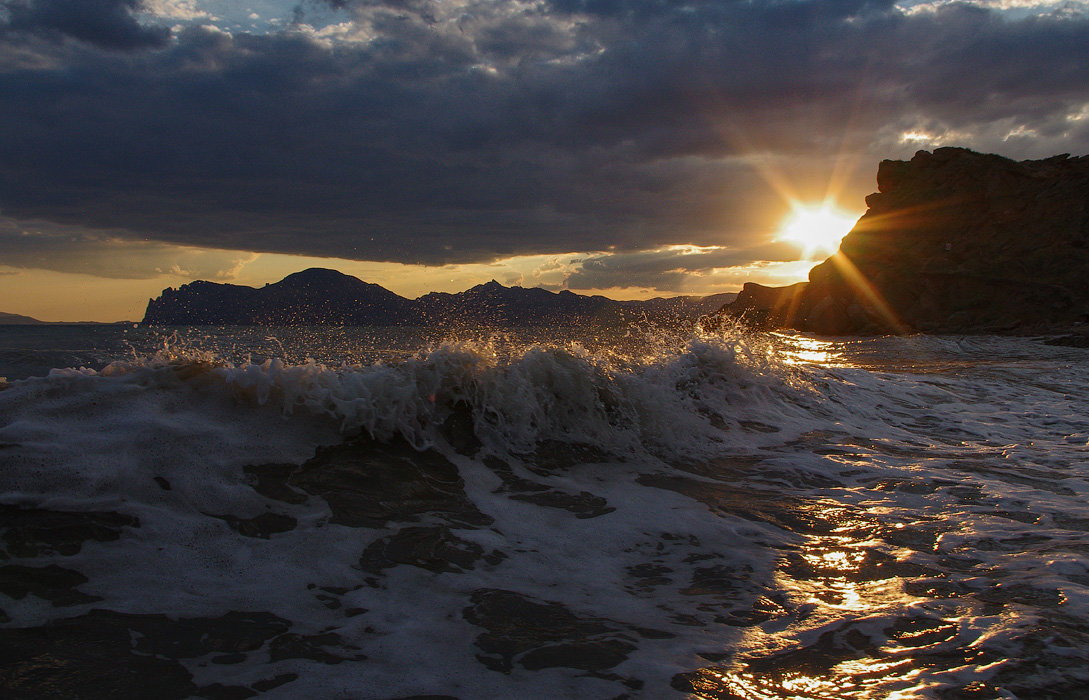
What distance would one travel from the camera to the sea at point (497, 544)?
106 inches

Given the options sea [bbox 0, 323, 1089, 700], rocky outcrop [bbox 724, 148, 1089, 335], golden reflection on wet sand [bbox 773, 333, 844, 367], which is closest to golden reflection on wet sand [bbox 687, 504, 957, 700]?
sea [bbox 0, 323, 1089, 700]

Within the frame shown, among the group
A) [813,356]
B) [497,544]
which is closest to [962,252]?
[813,356]

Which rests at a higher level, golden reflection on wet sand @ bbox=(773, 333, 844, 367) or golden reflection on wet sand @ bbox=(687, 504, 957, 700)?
golden reflection on wet sand @ bbox=(773, 333, 844, 367)

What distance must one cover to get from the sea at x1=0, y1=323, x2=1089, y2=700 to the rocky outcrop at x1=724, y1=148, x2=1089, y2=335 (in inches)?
1544

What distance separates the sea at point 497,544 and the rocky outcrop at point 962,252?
1544 inches

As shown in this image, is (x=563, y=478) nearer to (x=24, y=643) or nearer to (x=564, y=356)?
(x=564, y=356)

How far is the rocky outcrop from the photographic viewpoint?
41250 mm

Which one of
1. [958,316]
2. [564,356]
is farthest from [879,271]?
[564,356]

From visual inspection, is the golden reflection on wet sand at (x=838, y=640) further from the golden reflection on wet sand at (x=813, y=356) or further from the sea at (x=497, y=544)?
the golden reflection on wet sand at (x=813, y=356)

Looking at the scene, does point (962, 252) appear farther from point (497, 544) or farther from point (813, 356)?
point (497, 544)

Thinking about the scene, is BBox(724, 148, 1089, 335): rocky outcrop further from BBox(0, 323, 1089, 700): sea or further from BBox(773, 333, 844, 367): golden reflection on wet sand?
BBox(0, 323, 1089, 700): sea

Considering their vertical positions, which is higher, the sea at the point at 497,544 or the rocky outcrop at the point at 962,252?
the rocky outcrop at the point at 962,252

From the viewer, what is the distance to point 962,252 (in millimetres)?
45781

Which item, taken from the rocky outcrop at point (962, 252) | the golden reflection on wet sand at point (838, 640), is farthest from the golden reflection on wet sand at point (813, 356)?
the rocky outcrop at point (962, 252)
